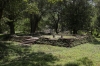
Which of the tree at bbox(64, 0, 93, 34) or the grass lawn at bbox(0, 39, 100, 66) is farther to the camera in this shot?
the tree at bbox(64, 0, 93, 34)

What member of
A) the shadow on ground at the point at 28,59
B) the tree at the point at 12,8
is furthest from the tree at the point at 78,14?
the shadow on ground at the point at 28,59

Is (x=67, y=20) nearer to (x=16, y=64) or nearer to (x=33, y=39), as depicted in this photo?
(x=33, y=39)

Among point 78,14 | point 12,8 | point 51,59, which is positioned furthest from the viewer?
point 78,14

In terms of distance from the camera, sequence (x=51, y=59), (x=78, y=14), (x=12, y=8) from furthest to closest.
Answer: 1. (x=78, y=14)
2. (x=12, y=8)
3. (x=51, y=59)

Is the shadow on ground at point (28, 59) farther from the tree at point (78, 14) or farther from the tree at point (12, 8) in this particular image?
the tree at point (78, 14)

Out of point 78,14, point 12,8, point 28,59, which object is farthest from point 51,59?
point 78,14

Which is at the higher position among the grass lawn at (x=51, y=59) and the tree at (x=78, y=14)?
the tree at (x=78, y=14)

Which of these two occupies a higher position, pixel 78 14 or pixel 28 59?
pixel 78 14

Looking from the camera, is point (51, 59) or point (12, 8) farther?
point (12, 8)

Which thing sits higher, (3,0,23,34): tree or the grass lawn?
(3,0,23,34): tree

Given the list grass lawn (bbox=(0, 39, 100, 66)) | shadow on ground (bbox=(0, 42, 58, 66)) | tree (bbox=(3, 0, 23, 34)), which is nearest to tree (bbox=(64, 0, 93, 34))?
tree (bbox=(3, 0, 23, 34))

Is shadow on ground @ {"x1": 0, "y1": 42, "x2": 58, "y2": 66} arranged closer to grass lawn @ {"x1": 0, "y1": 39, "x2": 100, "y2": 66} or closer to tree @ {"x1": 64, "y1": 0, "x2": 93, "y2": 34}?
grass lawn @ {"x1": 0, "y1": 39, "x2": 100, "y2": 66}

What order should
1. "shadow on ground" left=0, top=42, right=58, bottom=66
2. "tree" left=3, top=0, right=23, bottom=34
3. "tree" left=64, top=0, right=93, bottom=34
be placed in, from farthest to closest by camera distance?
"tree" left=64, top=0, right=93, bottom=34
"tree" left=3, top=0, right=23, bottom=34
"shadow on ground" left=0, top=42, right=58, bottom=66

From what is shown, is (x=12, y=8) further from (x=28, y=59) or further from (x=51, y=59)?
(x=51, y=59)
